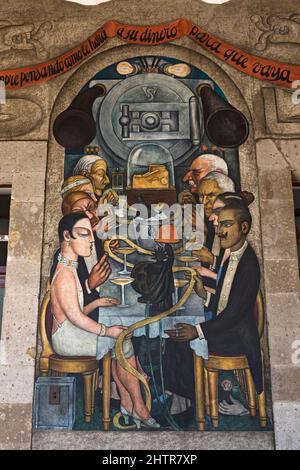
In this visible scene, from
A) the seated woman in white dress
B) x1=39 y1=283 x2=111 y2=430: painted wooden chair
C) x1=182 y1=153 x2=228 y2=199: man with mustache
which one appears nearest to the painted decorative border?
x1=182 y1=153 x2=228 y2=199: man with mustache

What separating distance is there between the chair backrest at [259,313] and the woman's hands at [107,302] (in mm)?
1532

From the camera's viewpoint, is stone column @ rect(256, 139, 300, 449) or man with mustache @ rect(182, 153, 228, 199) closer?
stone column @ rect(256, 139, 300, 449)

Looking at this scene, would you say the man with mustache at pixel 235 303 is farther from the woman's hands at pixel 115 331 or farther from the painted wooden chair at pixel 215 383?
the woman's hands at pixel 115 331

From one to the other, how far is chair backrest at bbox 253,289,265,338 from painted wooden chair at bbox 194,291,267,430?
0.11 ft

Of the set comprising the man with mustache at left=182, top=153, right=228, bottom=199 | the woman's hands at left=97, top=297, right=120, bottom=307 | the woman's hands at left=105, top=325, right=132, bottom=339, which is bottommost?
the woman's hands at left=105, top=325, right=132, bottom=339

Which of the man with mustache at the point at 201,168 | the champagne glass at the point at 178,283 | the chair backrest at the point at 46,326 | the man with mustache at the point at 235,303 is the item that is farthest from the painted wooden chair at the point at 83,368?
the man with mustache at the point at 201,168

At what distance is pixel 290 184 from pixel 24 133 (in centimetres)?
326

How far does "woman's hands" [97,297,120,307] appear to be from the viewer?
20.5ft

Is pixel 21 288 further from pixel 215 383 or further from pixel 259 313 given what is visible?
pixel 259 313

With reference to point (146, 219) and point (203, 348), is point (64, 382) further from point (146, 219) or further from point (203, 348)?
point (146, 219)

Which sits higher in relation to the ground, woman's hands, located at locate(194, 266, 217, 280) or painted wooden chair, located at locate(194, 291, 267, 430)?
woman's hands, located at locate(194, 266, 217, 280)

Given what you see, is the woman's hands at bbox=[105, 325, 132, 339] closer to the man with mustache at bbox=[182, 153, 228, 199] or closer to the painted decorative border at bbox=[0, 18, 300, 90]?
the man with mustache at bbox=[182, 153, 228, 199]

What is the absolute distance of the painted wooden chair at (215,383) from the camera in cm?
587

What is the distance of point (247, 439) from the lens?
582 centimetres
